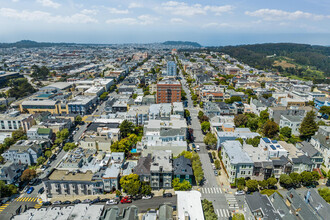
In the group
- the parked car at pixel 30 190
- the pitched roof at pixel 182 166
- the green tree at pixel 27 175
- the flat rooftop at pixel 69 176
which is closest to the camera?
the flat rooftop at pixel 69 176

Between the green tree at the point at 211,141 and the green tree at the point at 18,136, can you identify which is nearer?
the green tree at the point at 211,141

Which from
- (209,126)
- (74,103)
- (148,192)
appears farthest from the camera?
(74,103)

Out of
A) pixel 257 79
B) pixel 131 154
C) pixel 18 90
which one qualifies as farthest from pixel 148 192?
pixel 257 79

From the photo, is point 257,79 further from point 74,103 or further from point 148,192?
point 148,192

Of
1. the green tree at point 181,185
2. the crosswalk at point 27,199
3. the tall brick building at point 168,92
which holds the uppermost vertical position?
the tall brick building at point 168,92

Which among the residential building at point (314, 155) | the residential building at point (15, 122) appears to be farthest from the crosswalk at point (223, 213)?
the residential building at point (15, 122)

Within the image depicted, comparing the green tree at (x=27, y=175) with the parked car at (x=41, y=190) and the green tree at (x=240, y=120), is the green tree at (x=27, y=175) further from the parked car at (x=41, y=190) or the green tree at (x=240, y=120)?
the green tree at (x=240, y=120)
